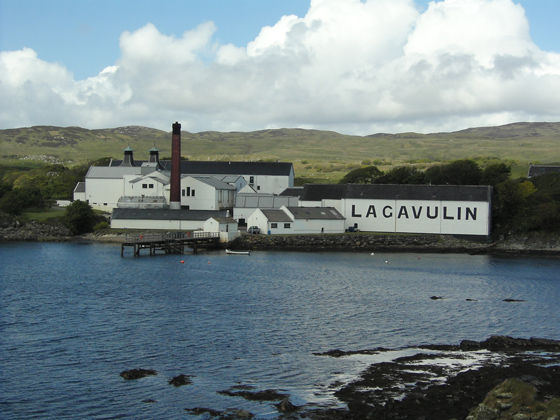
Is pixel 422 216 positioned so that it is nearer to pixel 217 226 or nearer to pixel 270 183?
pixel 217 226

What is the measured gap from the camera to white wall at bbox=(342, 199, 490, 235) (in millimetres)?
63688

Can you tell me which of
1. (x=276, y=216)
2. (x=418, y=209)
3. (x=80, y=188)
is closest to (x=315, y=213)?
(x=276, y=216)

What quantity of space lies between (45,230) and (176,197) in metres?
13.2

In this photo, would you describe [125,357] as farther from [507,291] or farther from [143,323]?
[507,291]

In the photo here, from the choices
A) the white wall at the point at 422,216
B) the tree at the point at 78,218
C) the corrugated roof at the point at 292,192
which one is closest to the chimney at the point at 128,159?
the tree at the point at 78,218

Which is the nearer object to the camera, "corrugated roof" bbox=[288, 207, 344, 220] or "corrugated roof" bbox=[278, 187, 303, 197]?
"corrugated roof" bbox=[288, 207, 344, 220]

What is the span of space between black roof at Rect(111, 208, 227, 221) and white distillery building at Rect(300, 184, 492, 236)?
1297 centimetres

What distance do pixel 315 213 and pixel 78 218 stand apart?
23.1 m

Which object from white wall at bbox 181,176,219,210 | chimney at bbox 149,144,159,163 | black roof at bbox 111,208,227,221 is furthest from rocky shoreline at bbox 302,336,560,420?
chimney at bbox 149,144,159,163

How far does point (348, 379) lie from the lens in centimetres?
2080

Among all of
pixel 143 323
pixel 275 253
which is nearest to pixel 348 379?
pixel 143 323

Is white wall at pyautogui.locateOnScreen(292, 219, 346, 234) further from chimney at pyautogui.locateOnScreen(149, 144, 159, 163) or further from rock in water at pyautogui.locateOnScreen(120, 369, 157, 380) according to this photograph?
rock in water at pyautogui.locateOnScreen(120, 369, 157, 380)

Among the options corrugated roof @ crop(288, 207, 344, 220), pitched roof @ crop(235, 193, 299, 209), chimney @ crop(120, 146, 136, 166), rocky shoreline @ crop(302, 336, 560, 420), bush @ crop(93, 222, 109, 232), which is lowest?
rocky shoreline @ crop(302, 336, 560, 420)

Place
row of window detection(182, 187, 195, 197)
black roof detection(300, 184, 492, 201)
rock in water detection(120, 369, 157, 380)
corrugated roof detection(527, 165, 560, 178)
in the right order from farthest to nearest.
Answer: corrugated roof detection(527, 165, 560, 178) < row of window detection(182, 187, 195, 197) < black roof detection(300, 184, 492, 201) < rock in water detection(120, 369, 157, 380)
